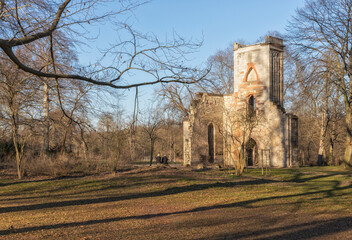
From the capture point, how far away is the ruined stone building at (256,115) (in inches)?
1042

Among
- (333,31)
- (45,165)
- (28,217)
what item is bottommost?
(28,217)

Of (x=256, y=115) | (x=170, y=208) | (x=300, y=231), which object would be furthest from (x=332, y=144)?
(x=300, y=231)

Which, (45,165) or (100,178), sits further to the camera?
(45,165)

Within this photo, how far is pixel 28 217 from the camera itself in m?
9.30

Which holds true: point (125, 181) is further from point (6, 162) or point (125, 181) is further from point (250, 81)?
point (250, 81)

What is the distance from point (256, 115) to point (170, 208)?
56.2ft

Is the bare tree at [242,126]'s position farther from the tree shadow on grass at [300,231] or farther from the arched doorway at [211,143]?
the tree shadow on grass at [300,231]

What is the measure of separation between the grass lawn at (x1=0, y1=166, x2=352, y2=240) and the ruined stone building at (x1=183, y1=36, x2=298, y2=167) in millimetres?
9325

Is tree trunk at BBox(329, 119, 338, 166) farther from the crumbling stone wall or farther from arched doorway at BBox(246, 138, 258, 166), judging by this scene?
the crumbling stone wall

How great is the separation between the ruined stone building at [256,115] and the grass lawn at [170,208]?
30.6 ft

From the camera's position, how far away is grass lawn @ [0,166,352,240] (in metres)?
7.68

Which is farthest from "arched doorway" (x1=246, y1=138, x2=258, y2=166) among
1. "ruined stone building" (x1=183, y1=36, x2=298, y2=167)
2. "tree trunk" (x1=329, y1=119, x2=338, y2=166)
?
"tree trunk" (x1=329, y1=119, x2=338, y2=166)

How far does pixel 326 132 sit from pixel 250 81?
463 inches

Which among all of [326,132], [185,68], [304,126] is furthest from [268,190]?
[304,126]
